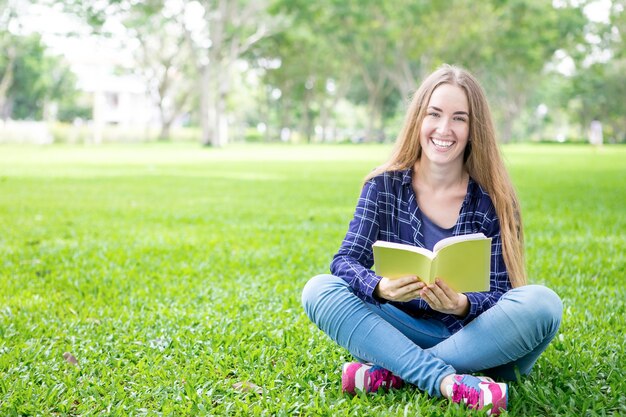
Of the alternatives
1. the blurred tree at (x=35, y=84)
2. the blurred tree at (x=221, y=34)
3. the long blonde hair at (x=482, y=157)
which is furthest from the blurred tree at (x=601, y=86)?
the long blonde hair at (x=482, y=157)

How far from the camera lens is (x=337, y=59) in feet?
150

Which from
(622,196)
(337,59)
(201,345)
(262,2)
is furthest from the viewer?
(337,59)

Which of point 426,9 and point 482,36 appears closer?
point 426,9

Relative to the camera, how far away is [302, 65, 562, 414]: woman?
2.71 meters

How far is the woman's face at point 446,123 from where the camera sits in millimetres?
3051

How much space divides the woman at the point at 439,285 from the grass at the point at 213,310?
13cm

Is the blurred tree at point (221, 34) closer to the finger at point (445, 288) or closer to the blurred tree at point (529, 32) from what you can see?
the blurred tree at point (529, 32)

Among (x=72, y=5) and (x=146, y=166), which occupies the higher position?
(x=72, y=5)

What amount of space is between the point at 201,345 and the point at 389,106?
55000mm

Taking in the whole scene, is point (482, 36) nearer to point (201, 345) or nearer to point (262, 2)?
point (262, 2)

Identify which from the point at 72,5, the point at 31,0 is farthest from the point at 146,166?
the point at 31,0

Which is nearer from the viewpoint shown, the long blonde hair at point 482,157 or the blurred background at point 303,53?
the long blonde hair at point 482,157

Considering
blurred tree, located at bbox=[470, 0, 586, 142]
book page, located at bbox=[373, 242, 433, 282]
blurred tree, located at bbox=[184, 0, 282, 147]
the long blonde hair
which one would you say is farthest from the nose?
blurred tree, located at bbox=[470, 0, 586, 142]

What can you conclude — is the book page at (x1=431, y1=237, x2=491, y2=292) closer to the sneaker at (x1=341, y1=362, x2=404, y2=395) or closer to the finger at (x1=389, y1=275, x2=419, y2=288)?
the finger at (x1=389, y1=275, x2=419, y2=288)
